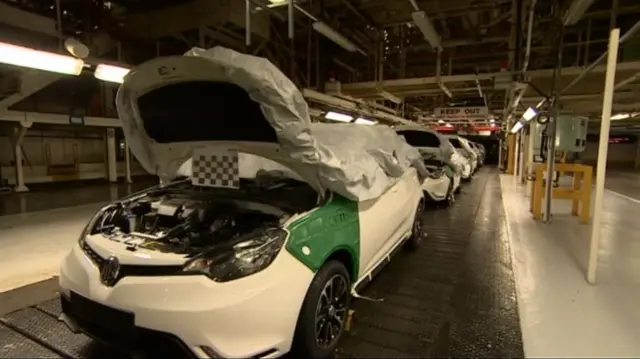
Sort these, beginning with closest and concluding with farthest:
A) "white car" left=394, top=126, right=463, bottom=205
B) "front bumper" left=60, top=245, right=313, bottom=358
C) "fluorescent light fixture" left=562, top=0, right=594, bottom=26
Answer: "front bumper" left=60, top=245, right=313, bottom=358 < "fluorescent light fixture" left=562, top=0, right=594, bottom=26 < "white car" left=394, top=126, right=463, bottom=205

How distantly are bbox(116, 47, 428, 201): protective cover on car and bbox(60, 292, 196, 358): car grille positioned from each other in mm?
1093

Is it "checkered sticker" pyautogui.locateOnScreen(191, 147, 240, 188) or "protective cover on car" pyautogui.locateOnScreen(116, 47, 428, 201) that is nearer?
"protective cover on car" pyautogui.locateOnScreen(116, 47, 428, 201)

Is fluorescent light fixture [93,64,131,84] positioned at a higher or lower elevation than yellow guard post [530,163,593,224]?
higher

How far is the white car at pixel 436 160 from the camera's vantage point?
6.75m

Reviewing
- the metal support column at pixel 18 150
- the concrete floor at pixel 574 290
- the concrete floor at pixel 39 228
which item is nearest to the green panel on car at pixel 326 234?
the concrete floor at pixel 574 290

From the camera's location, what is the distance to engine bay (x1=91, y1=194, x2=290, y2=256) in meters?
2.11

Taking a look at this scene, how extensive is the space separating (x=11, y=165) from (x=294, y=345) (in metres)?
12.4

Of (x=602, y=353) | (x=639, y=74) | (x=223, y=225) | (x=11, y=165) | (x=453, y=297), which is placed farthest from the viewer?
(x=11, y=165)

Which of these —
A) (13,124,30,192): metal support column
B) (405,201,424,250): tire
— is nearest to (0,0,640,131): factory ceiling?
(13,124,30,192): metal support column

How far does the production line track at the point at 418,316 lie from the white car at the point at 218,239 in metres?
0.28

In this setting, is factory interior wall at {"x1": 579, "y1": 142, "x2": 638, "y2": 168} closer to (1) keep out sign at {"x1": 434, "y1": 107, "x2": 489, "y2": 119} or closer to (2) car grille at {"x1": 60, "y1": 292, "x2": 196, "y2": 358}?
(1) keep out sign at {"x1": 434, "y1": 107, "x2": 489, "y2": 119}

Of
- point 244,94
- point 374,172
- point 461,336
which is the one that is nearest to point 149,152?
point 244,94

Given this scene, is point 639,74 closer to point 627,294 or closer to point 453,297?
point 627,294

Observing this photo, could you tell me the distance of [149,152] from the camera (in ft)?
9.12
